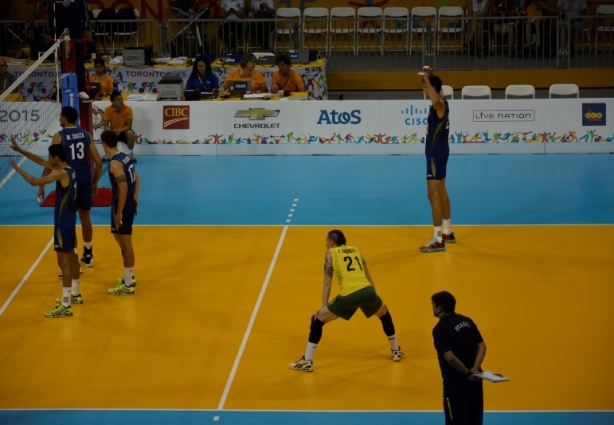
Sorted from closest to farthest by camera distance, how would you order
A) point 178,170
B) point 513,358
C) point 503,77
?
point 513,358 → point 178,170 → point 503,77

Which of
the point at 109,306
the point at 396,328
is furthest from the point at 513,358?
the point at 109,306

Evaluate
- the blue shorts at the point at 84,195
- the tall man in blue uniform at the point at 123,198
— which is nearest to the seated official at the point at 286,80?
the blue shorts at the point at 84,195

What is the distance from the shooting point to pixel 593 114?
22531mm

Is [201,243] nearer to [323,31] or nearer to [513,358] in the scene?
[513,358]

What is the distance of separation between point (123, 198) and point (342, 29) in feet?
49.9

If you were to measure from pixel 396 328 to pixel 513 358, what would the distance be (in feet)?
5.10

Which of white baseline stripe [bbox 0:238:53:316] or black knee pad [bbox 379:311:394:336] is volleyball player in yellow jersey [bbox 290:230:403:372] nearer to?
black knee pad [bbox 379:311:394:336]

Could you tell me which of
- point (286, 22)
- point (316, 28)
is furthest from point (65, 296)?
point (316, 28)

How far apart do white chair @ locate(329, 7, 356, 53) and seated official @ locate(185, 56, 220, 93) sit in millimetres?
5142

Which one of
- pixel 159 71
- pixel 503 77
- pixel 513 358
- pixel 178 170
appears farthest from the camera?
pixel 503 77

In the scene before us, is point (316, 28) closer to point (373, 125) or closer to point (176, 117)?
point (373, 125)

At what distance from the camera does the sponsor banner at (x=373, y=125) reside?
22531 mm

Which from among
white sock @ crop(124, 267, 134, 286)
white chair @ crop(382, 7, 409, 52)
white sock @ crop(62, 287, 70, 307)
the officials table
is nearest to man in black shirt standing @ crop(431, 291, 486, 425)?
white sock @ crop(62, 287, 70, 307)

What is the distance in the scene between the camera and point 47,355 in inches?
477
